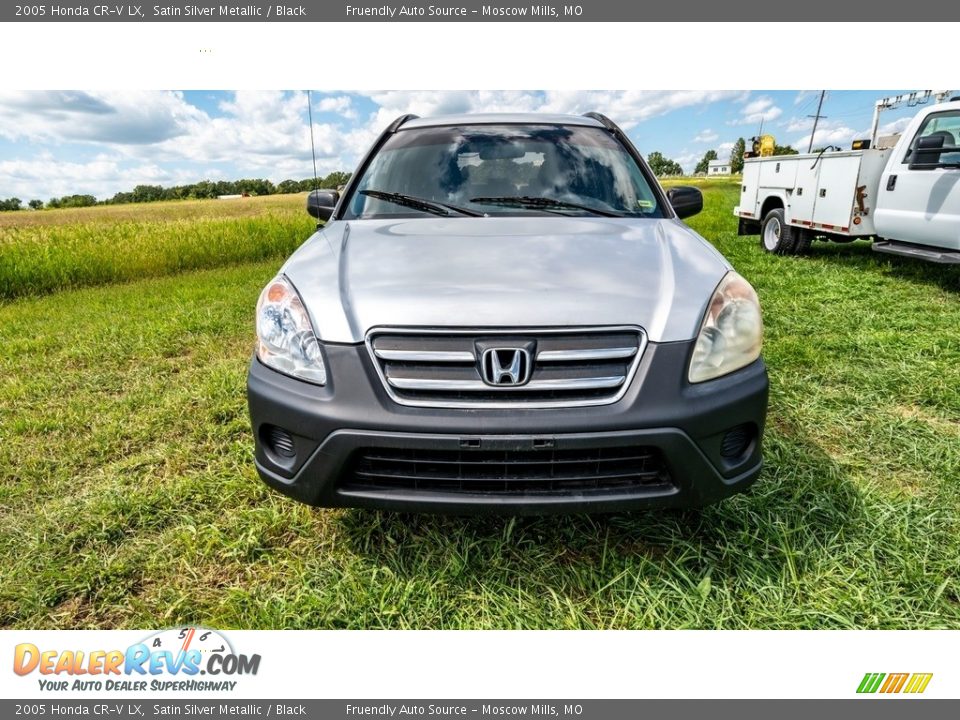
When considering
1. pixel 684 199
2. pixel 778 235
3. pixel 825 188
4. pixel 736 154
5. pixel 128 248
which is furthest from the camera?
pixel 736 154

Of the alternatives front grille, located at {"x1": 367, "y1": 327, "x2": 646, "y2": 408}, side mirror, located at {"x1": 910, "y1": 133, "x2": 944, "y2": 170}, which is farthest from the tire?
front grille, located at {"x1": 367, "y1": 327, "x2": 646, "y2": 408}

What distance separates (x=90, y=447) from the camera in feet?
10.0

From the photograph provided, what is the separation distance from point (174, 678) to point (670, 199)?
9.61 feet

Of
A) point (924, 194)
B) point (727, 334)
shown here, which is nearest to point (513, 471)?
point (727, 334)

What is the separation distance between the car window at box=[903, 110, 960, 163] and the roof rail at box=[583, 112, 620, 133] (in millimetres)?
4788

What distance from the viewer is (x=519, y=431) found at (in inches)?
66.6

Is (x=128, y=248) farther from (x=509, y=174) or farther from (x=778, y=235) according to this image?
(x=778, y=235)

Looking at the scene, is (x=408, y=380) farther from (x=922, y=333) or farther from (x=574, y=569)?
(x=922, y=333)

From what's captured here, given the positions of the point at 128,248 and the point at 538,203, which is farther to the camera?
the point at 128,248

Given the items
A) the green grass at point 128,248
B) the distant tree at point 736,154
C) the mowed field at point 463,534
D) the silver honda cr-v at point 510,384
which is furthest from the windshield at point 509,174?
the distant tree at point 736,154

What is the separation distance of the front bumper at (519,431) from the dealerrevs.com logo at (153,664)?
551mm

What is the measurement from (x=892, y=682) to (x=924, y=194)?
630cm

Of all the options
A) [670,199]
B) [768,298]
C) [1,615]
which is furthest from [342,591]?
[768,298]

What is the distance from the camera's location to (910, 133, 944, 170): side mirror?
586 centimetres
